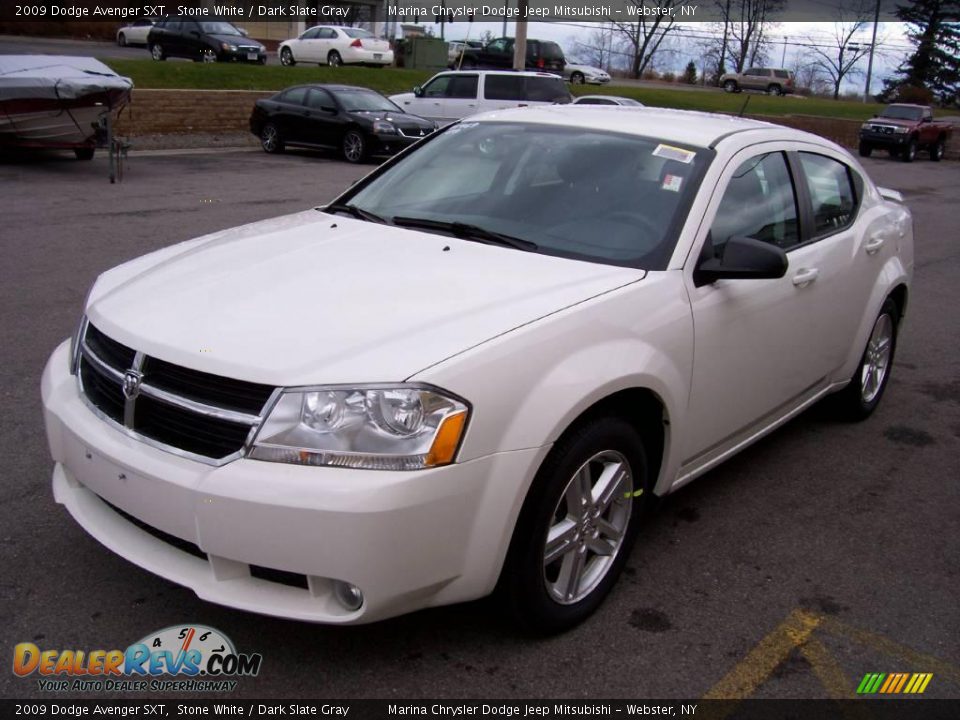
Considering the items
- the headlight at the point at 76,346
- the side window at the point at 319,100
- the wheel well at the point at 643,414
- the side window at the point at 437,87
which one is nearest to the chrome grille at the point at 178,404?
the headlight at the point at 76,346

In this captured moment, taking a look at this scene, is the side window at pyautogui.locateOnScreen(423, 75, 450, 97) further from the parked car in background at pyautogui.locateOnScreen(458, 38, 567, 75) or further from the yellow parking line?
the yellow parking line

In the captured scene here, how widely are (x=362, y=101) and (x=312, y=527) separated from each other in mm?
17826

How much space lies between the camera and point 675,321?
136 inches

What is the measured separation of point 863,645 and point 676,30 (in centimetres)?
7380

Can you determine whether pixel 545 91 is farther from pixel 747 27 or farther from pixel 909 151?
pixel 747 27

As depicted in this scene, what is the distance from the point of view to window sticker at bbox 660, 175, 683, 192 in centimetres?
385

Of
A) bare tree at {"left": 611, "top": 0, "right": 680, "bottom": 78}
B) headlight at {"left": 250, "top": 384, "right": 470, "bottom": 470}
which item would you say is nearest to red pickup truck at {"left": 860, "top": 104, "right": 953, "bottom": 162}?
headlight at {"left": 250, "top": 384, "right": 470, "bottom": 470}

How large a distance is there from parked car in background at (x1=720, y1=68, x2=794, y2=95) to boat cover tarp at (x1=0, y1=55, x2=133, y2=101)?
48.8m

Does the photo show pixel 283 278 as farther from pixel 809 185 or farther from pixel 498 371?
pixel 809 185

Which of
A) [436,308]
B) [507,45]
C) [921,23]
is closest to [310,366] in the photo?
[436,308]

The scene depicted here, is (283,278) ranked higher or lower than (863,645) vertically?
higher

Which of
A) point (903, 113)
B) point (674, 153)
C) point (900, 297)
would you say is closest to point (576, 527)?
point (674, 153)

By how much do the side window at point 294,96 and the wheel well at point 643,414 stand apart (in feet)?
57.5
